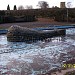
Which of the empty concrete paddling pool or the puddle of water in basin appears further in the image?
the empty concrete paddling pool

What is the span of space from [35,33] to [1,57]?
485 cm

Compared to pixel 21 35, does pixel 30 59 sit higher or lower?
lower

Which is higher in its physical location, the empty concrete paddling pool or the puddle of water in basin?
the empty concrete paddling pool

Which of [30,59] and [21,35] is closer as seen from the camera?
[30,59]

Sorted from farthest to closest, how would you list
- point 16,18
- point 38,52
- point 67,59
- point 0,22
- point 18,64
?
point 16,18 < point 0,22 < point 38,52 < point 67,59 < point 18,64

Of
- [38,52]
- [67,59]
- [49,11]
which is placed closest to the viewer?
[67,59]

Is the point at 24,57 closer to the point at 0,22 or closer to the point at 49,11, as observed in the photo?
the point at 0,22

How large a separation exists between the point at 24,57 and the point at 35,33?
4.77 meters

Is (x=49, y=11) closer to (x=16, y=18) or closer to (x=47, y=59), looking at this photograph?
(x=16, y=18)

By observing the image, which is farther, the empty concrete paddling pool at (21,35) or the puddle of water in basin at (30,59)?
the empty concrete paddling pool at (21,35)

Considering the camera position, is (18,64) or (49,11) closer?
(18,64)

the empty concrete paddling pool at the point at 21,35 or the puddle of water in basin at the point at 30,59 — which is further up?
the empty concrete paddling pool at the point at 21,35

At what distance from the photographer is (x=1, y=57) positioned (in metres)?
8.39

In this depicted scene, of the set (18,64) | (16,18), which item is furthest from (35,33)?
(16,18)
